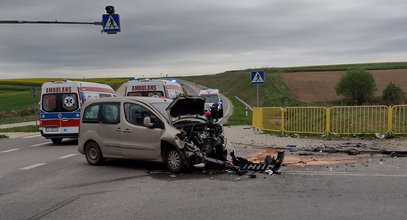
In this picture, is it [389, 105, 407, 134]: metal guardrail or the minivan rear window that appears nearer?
[389, 105, 407, 134]: metal guardrail

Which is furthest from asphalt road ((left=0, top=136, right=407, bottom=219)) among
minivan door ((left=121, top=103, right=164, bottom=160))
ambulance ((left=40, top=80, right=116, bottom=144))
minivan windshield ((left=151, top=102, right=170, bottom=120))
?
ambulance ((left=40, top=80, right=116, bottom=144))

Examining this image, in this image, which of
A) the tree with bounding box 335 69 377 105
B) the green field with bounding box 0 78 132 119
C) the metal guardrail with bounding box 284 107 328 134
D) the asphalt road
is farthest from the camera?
the tree with bounding box 335 69 377 105

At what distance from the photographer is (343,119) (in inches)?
594

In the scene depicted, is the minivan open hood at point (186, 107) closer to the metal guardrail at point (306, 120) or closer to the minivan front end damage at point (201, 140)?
the minivan front end damage at point (201, 140)

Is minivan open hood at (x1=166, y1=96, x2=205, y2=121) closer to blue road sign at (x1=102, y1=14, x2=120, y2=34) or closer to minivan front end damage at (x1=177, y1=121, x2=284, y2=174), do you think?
minivan front end damage at (x1=177, y1=121, x2=284, y2=174)

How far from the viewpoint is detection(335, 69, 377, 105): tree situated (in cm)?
5288

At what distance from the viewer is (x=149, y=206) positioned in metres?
6.54

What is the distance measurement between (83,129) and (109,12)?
25.9 ft

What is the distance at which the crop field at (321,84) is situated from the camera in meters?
50.6

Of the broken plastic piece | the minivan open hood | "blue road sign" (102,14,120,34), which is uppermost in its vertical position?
"blue road sign" (102,14,120,34)

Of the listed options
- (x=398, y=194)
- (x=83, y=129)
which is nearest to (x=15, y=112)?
(x=83, y=129)

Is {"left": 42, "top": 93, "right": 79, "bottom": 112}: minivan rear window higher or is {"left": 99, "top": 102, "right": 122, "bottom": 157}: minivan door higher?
{"left": 42, "top": 93, "right": 79, "bottom": 112}: minivan rear window

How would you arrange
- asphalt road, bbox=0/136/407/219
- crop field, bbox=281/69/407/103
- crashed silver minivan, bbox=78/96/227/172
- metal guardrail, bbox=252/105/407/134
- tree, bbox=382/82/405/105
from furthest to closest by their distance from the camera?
crop field, bbox=281/69/407/103, tree, bbox=382/82/405/105, metal guardrail, bbox=252/105/407/134, crashed silver minivan, bbox=78/96/227/172, asphalt road, bbox=0/136/407/219

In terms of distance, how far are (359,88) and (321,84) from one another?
7703 millimetres
